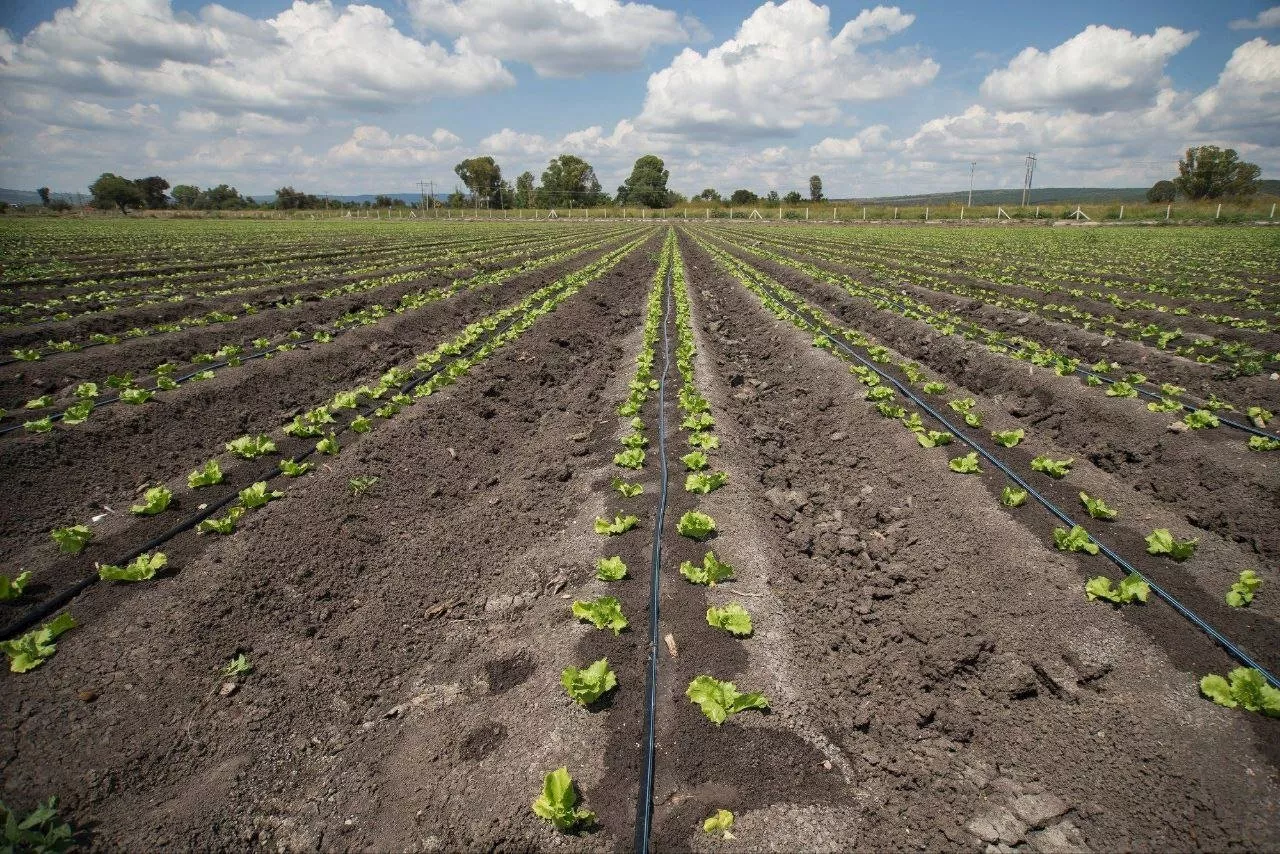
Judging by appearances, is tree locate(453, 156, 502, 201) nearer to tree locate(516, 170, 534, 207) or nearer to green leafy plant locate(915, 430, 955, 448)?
tree locate(516, 170, 534, 207)

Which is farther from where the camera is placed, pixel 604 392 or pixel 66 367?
pixel 604 392

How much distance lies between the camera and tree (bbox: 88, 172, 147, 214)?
93.2m

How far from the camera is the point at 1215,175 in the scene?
Answer: 8356cm

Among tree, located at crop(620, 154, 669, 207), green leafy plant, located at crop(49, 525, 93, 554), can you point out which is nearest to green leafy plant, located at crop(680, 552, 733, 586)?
green leafy plant, located at crop(49, 525, 93, 554)

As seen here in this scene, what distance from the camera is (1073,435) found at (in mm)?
9328

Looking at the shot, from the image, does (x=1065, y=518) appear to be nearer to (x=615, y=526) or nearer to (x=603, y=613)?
(x=615, y=526)

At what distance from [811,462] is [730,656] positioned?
482 cm

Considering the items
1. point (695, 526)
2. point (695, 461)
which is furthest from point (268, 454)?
point (695, 526)

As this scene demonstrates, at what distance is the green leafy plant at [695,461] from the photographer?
25.4 ft

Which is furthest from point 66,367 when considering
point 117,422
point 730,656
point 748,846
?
point 748,846

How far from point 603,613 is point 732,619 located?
3.54ft

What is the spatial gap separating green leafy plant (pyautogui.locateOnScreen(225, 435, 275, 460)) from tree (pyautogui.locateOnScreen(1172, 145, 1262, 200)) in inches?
4490

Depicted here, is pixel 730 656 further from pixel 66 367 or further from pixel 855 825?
pixel 66 367

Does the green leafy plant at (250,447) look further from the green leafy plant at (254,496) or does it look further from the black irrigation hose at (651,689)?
the black irrigation hose at (651,689)
